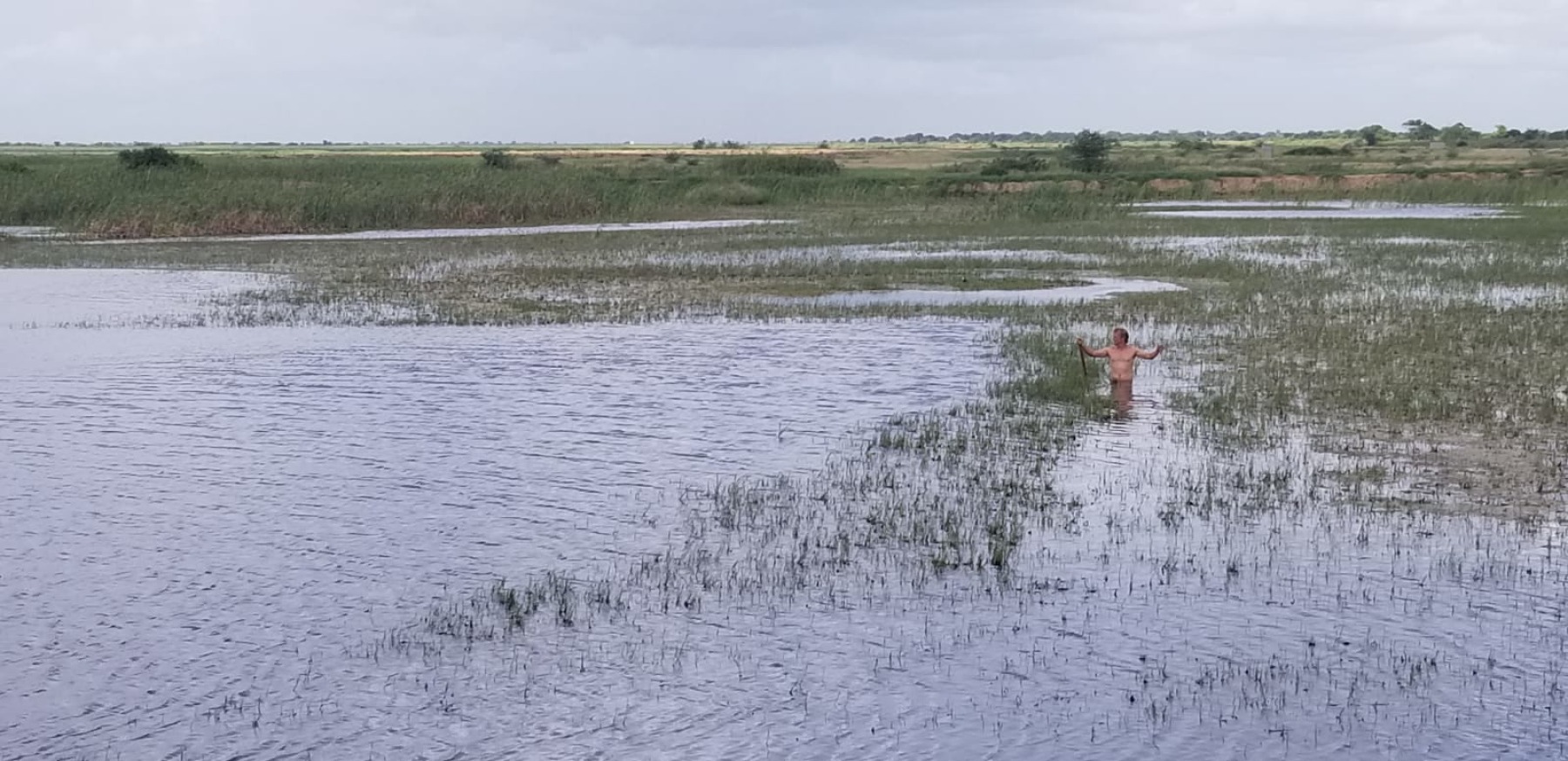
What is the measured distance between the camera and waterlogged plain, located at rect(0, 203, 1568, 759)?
8648 mm

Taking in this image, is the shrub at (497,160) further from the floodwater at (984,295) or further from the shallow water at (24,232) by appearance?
the floodwater at (984,295)

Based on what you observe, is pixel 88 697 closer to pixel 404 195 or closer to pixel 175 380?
pixel 175 380

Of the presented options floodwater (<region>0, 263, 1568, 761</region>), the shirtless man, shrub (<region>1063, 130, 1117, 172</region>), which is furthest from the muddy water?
shrub (<region>1063, 130, 1117, 172</region>)

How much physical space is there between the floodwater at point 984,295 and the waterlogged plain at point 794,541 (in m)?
3.35

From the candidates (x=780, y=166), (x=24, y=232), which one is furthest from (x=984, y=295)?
(x=780, y=166)

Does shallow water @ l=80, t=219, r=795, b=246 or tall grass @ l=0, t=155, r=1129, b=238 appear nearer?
shallow water @ l=80, t=219, r=795, b=246

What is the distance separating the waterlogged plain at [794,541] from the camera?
8648 millimetres

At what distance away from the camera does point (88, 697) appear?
893 cm

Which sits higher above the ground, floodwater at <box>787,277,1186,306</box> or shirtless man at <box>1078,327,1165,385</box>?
shirtless man at <box>1078,327,1165,385</box>

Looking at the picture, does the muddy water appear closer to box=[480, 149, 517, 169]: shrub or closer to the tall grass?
the tall grass

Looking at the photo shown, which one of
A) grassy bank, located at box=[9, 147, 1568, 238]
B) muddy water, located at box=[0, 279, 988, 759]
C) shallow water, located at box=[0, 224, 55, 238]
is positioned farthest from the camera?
grassy bank, located at box=[9, 147, 1568, 238]

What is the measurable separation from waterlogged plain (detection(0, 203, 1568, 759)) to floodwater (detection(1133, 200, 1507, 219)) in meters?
26.4

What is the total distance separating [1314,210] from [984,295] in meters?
29.3

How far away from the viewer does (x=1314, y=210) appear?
5409 centimetres
